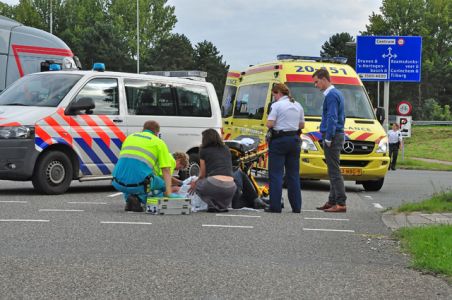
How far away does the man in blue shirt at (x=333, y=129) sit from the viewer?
1159 cm

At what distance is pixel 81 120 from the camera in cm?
1369

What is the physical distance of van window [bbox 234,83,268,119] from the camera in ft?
59.0

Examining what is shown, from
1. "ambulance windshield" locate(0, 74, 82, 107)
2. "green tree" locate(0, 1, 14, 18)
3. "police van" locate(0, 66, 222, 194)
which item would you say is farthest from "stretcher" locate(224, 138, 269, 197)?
"green tree" locate(0, 1, 14, 18)

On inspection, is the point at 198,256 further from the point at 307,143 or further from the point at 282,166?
the point at 307,143

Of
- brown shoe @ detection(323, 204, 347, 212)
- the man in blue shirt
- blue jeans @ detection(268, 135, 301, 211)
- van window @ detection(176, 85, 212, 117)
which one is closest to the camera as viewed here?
blue jeans @ detection(268, 135, 301, 211)

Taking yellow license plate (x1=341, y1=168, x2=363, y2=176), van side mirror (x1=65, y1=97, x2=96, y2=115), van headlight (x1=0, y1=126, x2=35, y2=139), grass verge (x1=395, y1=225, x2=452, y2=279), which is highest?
van side mirror (x1=65, y1=97, x2=96, y2=115)

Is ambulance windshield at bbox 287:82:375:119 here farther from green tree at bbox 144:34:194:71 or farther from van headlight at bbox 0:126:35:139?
green tree at bbox 144:34:194:71

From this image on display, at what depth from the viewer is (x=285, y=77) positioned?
17453mm

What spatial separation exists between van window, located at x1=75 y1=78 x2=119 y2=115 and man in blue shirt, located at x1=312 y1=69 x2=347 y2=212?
4039mm

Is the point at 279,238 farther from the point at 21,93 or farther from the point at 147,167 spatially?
the point at 21,93

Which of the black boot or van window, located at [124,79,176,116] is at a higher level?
van window, located at [124,79,176,116]

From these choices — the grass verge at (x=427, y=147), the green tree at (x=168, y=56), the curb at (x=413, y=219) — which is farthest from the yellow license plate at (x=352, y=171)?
the green tree at (x=168, y=56)

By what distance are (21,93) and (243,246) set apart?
7068mm

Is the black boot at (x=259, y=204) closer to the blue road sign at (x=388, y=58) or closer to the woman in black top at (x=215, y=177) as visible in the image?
the woman in black top at (x=215, y=177)
